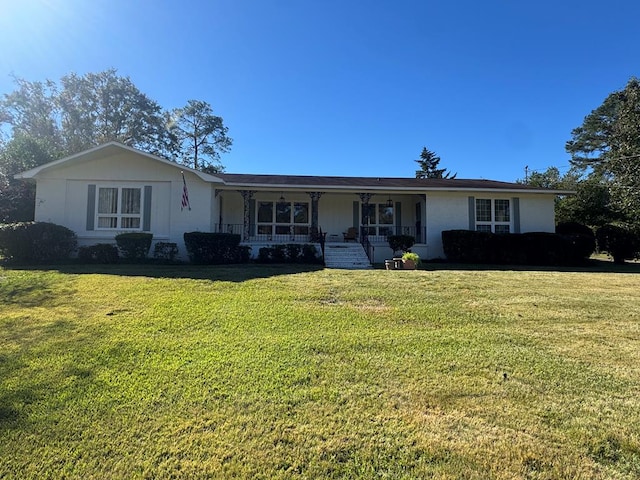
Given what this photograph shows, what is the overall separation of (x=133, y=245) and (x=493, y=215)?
14822 mm

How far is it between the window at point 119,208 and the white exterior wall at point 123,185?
9.9 inches

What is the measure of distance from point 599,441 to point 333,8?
483 inches

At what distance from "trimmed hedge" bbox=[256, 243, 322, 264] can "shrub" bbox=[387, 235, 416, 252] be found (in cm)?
346

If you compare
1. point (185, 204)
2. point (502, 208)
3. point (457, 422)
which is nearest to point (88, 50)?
point (185, 204)

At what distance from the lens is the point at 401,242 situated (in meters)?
14.8

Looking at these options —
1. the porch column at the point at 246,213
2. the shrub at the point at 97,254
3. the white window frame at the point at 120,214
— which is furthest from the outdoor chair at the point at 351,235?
the shrub at the point at 97,254

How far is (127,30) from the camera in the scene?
11.1 m

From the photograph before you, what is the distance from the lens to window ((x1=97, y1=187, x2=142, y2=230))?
1398 cm

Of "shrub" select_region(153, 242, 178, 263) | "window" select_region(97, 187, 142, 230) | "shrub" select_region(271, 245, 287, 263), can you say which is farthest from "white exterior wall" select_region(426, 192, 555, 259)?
"window" select_region(97, 187, 142, 230)

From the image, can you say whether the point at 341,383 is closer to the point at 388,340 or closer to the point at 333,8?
the point at 388,340

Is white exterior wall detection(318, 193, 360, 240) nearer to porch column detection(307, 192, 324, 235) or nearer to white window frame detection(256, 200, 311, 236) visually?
white window frame detection(256, 200, 311, 236)

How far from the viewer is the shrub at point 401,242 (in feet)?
48.5

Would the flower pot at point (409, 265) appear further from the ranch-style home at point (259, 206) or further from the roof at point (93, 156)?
the roof at point (93, 156)

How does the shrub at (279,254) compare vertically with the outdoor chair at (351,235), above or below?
below
